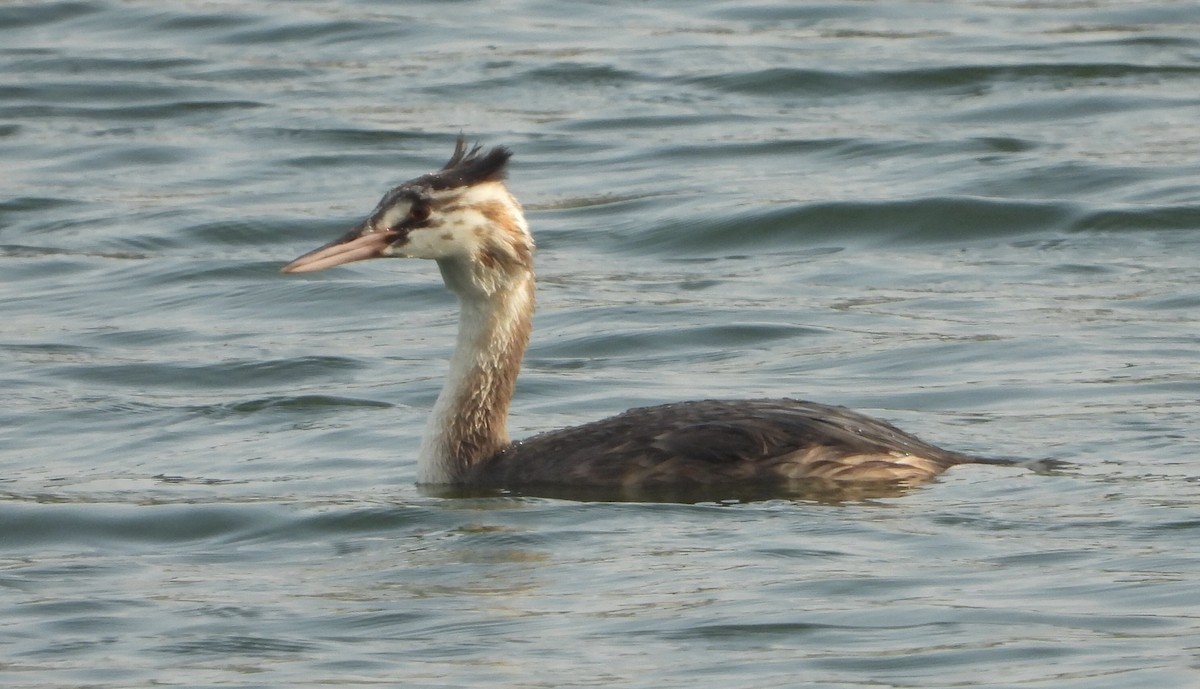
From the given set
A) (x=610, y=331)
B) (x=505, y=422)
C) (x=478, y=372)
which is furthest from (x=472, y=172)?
(x=610, y=331)

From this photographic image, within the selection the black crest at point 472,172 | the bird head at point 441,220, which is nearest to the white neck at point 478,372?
the bird head at point 441,220

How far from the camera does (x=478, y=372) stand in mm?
10266

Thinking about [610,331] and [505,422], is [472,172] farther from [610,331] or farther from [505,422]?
[610,331]

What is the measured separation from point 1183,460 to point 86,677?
4.62 meters

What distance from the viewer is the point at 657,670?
7246mm

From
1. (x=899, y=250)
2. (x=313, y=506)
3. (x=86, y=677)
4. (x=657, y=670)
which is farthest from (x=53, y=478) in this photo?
(x=899, y=250)

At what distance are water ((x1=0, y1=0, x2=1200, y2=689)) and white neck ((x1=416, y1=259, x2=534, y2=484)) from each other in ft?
0.82

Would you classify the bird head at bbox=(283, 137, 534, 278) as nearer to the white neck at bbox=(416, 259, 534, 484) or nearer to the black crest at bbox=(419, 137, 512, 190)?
the black crest at bbox=(419, 137, 512, 190)

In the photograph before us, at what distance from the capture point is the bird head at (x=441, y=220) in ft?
32.0

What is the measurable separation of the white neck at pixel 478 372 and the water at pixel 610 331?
25cm

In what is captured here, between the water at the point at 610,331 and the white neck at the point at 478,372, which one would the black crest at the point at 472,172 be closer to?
the white neck at the point at 478,372

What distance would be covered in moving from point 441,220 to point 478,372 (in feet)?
2.56

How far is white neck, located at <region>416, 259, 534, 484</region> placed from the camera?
33.2 ft

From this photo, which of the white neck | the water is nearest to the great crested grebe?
the white neck
